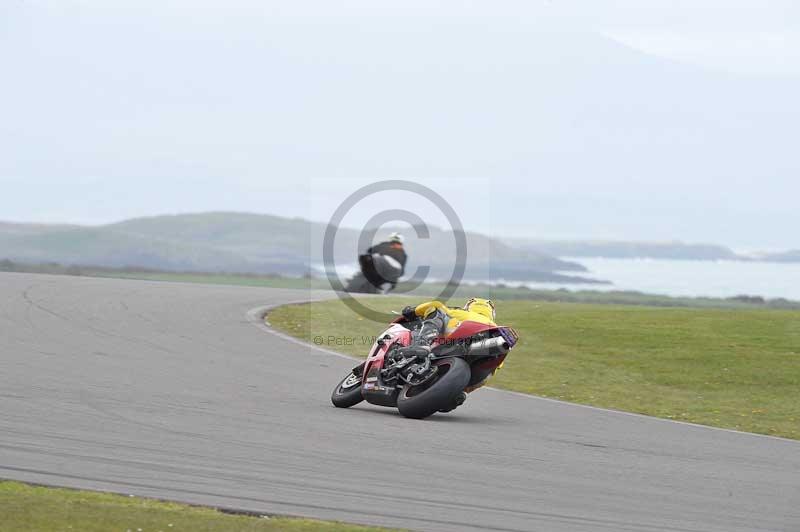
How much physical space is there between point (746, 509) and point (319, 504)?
3242 millimetres

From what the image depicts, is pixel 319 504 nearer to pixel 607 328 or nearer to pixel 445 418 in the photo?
pixel 445 418

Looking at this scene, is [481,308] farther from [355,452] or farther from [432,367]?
[355,452]

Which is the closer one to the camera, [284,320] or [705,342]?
[705,342]

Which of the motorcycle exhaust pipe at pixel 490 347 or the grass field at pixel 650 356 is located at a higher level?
the motorcycle exhaust pipe at pixel 490 347

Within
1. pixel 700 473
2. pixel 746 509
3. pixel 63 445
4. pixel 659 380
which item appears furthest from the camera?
pixel 659 380

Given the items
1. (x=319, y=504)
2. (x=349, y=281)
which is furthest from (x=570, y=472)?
(x=349, y=281)

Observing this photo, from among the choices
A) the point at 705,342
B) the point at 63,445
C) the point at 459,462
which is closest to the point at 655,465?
the point at 459,462

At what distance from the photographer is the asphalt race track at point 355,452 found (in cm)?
888

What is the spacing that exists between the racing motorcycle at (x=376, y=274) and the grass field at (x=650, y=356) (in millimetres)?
3146

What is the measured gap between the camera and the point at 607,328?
79.8 ft

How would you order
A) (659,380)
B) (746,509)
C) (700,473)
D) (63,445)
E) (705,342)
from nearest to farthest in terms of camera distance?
(746,509) < (63,445) < (700,473) < (659,380) < (705,342)

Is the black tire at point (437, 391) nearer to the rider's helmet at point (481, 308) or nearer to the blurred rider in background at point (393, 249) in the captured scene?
the rider's helmet at point (481, 308)

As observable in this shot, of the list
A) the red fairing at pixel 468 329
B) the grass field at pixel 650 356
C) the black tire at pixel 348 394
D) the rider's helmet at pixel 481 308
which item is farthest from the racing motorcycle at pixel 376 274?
the red fairing at pixel 468 329

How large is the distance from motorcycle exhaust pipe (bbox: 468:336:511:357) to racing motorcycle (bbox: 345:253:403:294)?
19348mm
